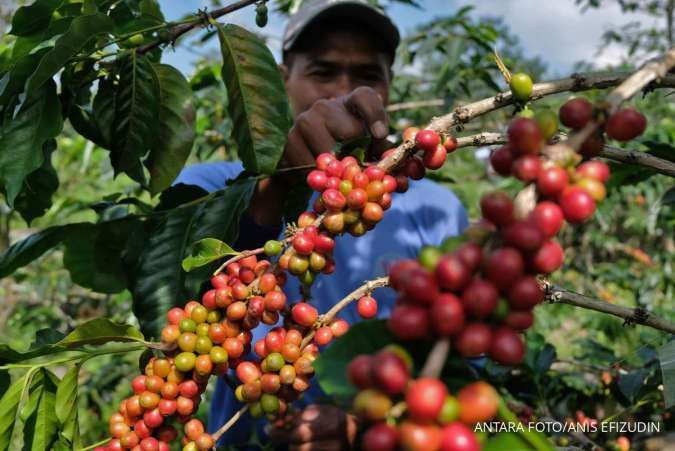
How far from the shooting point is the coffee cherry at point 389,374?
16.8 inches

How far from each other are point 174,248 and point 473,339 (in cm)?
78

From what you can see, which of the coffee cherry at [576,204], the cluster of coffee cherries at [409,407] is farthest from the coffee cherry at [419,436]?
the coffee cherry at [576,204]

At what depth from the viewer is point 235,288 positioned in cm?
80

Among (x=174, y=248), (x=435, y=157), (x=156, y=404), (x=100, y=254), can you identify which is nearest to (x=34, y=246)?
(x=100, y=254)

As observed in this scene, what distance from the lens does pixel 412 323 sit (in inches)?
17.9

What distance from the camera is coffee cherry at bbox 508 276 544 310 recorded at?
18.3 inches

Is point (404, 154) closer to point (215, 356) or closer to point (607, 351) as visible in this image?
point (215, 356)

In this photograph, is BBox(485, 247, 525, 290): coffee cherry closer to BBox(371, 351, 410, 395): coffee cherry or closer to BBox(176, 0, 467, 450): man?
BBox(371, 351, 410, 395): coffee cherry

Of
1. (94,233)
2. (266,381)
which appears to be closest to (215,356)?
(266,381)

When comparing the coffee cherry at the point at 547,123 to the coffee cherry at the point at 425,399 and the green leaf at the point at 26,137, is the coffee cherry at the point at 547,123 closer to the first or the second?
the coffee cherry at the point at 425,399

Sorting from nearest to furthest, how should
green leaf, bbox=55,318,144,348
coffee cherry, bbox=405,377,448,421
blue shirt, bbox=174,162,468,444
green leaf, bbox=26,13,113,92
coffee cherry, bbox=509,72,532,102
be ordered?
coffee cherry, bbox=405,377,448,421 → coffee cherry, bbox=509,72,532,102 → green leaf, bbox=55,318,144,348 → green leaf, bbox=26,13,113,92 → blue shirt, bbox=174,162,468,444

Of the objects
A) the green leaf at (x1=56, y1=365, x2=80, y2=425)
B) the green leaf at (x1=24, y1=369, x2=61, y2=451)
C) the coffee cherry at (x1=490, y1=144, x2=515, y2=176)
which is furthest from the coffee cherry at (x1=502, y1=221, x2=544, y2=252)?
the green leaf at (x1=24, y1=369, x2=61, y2=451)

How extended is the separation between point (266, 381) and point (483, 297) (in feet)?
1.29

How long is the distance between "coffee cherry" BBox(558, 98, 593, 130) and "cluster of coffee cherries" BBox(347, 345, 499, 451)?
0.27 meters
